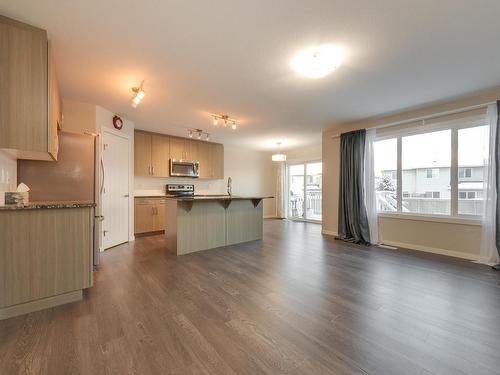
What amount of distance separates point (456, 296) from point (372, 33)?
267 centimetres

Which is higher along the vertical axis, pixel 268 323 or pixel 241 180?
pixel 241 180

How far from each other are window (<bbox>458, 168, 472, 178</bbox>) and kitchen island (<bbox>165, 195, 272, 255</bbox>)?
3.43 metres

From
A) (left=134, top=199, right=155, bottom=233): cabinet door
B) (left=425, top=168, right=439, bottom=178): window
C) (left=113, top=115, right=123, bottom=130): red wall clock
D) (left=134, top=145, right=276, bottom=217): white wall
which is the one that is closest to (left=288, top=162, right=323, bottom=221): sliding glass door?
(left=134, top=145, right=276, bottom=217): white wall

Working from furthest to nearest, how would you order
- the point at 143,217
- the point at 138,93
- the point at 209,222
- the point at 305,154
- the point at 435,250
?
1. the point at 305,154
2. the point at 143,217
3. the point at 209,222
4. the point at 435,250
5. the point at 138,93

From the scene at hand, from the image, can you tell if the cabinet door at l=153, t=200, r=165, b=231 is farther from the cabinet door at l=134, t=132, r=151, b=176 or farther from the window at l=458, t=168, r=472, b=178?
the window at l=458, t=168, r=472, b=178

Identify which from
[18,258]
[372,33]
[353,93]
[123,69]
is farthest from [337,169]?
[18,258]

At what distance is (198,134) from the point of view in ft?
18.6

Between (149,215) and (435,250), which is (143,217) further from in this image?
(435,250)

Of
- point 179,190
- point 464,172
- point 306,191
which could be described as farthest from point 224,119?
point 306,191

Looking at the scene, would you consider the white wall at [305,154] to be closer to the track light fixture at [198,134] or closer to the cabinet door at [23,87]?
the track light fixture at [198,134]

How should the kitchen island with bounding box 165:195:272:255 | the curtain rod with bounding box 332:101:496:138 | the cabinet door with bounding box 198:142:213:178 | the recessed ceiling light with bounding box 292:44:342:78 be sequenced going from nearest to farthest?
the recessed ceiling light with bounding box 292:44:342:78 → the curtain rod with bounding box 332:101:496:138 → the kitchen island with bounding box 165:195:272:255 → the cabinet door with bounding box 198:142:213:178

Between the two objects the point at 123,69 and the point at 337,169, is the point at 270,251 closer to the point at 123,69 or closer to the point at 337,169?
the point at 337,169

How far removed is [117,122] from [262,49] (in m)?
3.27

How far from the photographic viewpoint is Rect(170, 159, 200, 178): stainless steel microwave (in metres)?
5.79
